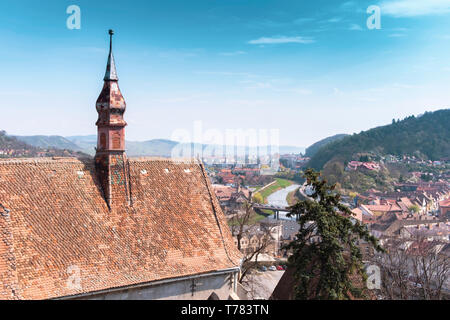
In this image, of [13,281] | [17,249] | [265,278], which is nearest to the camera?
[13,281]

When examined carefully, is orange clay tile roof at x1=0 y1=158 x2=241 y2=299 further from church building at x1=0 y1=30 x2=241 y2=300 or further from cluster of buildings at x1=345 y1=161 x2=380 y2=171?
cluster of buildings at x1=345 y1=161 x2=380 y2=171

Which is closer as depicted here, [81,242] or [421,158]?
[81,242]

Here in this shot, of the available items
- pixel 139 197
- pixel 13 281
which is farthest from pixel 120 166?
pixel 13 281

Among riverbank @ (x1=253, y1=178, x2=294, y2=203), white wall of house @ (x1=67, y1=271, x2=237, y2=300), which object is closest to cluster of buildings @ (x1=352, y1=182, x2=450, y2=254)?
riverbank @ (x1=253, y1=178, x2=294, y2=203)

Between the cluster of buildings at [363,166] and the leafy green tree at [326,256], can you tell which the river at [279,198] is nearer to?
the cluster of buildings at [363,166]
